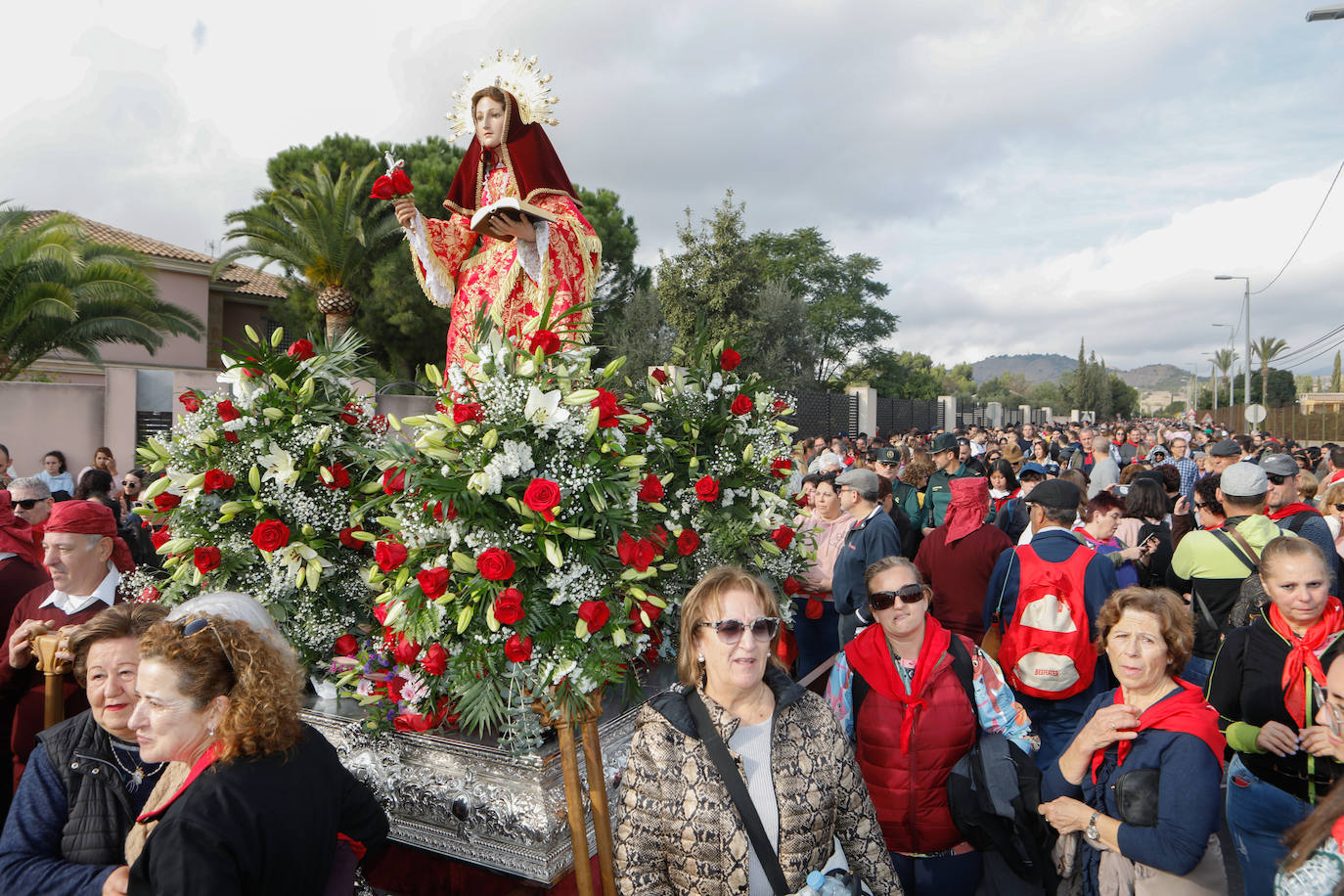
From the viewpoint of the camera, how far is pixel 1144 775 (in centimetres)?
274

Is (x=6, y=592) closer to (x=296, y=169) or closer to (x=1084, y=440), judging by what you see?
(x=1084, y=440)

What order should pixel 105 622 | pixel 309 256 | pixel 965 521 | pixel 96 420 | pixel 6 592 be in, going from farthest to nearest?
pixel 309 256 < pixel 96 420 < pixel 965 521 < pixel 6 592 < pixel 105 622

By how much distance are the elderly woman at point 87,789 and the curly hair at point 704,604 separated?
1.58 m

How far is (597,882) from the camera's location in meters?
3.24

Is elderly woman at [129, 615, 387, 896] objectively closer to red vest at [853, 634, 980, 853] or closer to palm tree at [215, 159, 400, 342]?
red vest at [853, 634, 980, 853]

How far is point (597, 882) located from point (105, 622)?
1.98m

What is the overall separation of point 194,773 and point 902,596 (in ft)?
7.74

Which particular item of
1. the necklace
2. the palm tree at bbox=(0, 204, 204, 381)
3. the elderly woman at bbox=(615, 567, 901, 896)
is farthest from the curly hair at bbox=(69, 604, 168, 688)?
the palm tree at bbox=(0, 204, 204, 381)

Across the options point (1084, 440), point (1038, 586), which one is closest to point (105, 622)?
point (1038, 586)

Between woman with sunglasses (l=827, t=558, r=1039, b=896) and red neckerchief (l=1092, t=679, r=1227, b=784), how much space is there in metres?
0.46

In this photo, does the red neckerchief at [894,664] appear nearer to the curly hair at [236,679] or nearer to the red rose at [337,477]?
the curly hair at [236,679]

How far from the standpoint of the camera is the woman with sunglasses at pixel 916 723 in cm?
307

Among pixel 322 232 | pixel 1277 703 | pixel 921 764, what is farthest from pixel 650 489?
pixel 322 232

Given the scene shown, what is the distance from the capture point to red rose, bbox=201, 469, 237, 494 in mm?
3627
